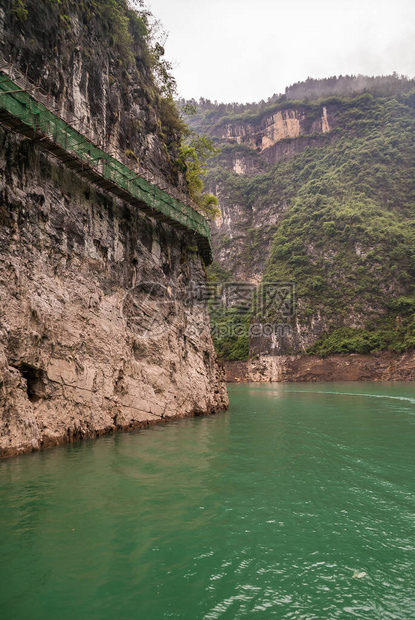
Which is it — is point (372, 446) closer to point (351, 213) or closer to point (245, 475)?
point (245, 475)

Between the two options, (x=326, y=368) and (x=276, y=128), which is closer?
(x=326, y=368)

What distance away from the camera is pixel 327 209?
80.6 metres

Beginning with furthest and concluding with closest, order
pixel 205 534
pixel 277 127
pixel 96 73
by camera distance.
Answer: pixel 277 127, pixel 96 73, pixel 205 534

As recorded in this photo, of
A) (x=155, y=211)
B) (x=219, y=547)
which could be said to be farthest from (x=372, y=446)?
(x=155, y=211)

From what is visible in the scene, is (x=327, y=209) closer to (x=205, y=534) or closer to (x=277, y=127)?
(x=277, y=127)

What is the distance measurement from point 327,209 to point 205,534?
82.4 m

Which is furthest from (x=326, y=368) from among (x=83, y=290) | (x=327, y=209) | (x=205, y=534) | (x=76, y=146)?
(x=205, y=534)

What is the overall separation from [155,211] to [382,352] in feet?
155

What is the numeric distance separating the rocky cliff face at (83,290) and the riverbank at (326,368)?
39.3m

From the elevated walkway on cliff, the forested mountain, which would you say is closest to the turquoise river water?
the elevated walkway on cliff

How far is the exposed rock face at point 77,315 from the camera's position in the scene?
10.6 meters

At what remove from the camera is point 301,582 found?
4789 mm

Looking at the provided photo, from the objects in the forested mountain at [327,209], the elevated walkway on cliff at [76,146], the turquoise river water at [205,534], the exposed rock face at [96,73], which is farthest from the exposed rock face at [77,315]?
the forested mountain at [327,209]

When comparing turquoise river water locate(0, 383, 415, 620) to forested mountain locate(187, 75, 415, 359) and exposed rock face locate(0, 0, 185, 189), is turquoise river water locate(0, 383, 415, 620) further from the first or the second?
forested mountain locate(187, 75, 415, 359)
